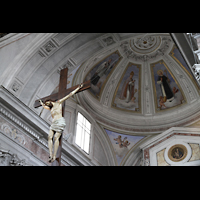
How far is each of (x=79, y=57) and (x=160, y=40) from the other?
4.71 meters

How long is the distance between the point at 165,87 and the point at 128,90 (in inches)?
66.3

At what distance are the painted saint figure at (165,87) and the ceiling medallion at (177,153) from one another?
2359mm

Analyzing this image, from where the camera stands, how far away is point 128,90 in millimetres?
14695

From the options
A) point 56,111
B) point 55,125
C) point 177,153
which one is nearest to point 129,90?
point 177,153

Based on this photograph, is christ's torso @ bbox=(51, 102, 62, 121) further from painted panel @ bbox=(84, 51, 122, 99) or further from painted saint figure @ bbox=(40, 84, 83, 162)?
painted panel @ bbox=(84, 51, 122, 99)

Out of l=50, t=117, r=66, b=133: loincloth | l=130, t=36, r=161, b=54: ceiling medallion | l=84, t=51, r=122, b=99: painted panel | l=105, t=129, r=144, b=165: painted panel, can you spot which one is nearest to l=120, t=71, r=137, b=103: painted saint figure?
l=84, t=51, r=122, b=99: painted panel

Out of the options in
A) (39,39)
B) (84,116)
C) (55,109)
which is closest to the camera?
(55,109)

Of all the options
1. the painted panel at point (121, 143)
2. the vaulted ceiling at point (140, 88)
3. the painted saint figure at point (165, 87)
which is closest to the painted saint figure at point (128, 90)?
the vaulted ceiling at point (140, 88)

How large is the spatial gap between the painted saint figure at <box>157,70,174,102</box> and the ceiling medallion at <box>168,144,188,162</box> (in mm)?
2359
